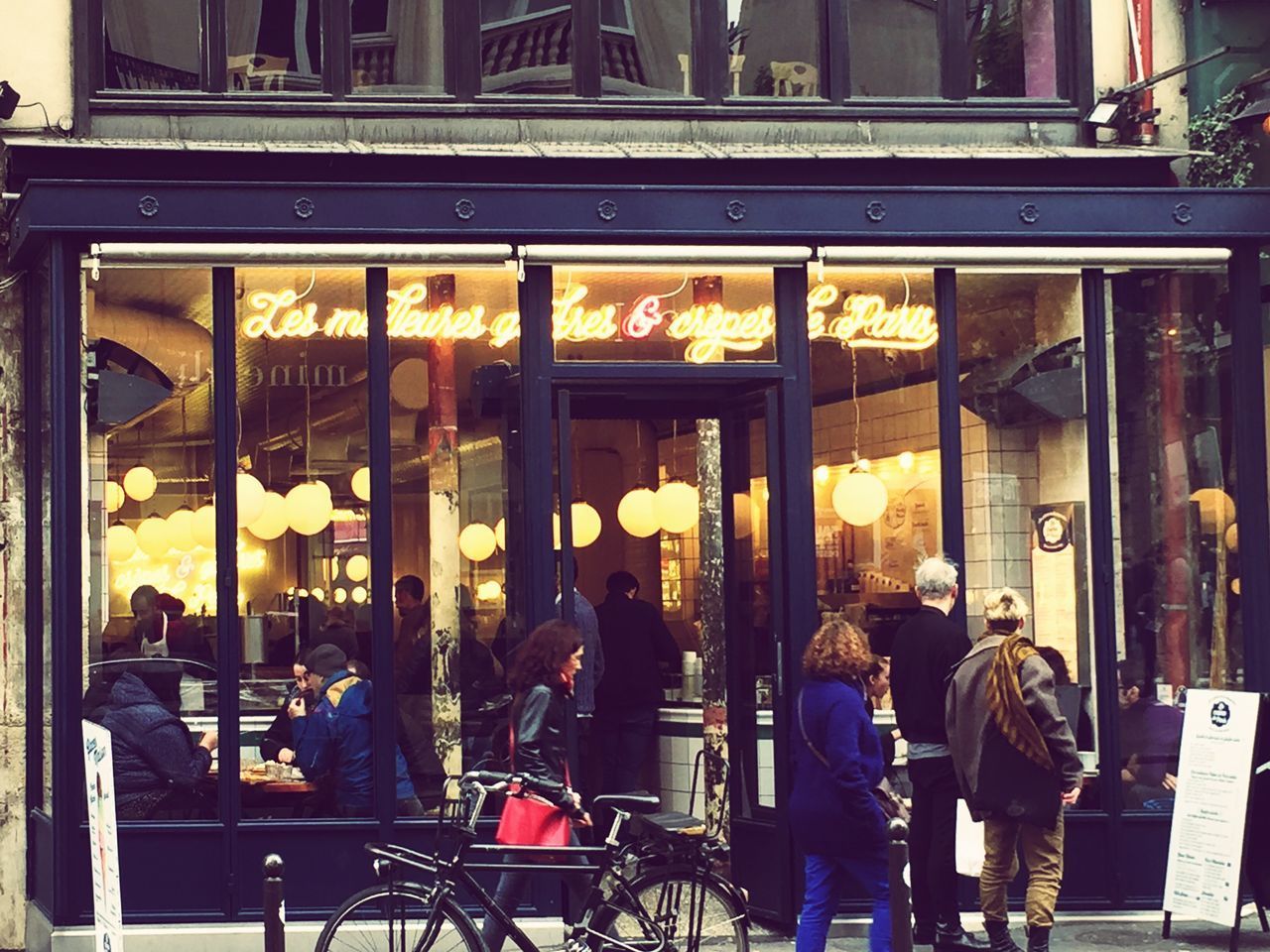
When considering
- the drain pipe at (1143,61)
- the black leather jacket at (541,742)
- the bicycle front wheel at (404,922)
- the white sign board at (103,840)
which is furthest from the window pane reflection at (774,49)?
the white sign board at (103,840)

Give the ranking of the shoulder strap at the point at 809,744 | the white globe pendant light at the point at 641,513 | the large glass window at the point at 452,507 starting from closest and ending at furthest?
1. the shoulder strap at the point at 809,744
2. the large glass window at the point at 452,507
3. the white globe pendant light at the point at 641,513

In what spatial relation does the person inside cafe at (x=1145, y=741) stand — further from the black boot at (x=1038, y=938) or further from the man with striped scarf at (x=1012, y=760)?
the black boot at (x=1038, y=938)

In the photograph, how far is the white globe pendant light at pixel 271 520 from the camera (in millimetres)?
10766

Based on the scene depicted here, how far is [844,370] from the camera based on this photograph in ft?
→ 37.2

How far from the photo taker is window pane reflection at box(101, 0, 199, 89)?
36.7ft

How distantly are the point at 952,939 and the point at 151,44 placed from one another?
682cm

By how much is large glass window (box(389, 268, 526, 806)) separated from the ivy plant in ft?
13.9

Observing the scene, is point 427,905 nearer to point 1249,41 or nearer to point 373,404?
point 373,404

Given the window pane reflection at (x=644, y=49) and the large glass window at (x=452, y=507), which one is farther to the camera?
the window pane reflection at (x=644, y=49)

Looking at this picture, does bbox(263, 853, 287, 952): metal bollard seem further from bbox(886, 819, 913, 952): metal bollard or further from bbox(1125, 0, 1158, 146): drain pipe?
bbox(1125, 0, 1158, 146): drain pipe

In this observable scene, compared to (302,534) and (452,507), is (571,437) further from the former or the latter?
(302,534)

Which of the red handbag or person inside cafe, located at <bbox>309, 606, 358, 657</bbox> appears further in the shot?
person inside cafe, located at <bbox>309, 606, 358, 657</bbox>

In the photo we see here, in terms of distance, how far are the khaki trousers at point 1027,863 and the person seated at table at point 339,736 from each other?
3.14 metres

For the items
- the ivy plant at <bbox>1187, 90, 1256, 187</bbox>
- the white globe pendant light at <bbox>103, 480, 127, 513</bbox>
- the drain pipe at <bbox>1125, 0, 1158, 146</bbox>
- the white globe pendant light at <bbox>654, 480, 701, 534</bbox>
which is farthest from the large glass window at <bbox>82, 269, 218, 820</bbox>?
the ivy plant at <bbox>1187, 90, 1256, 187</bbox>
